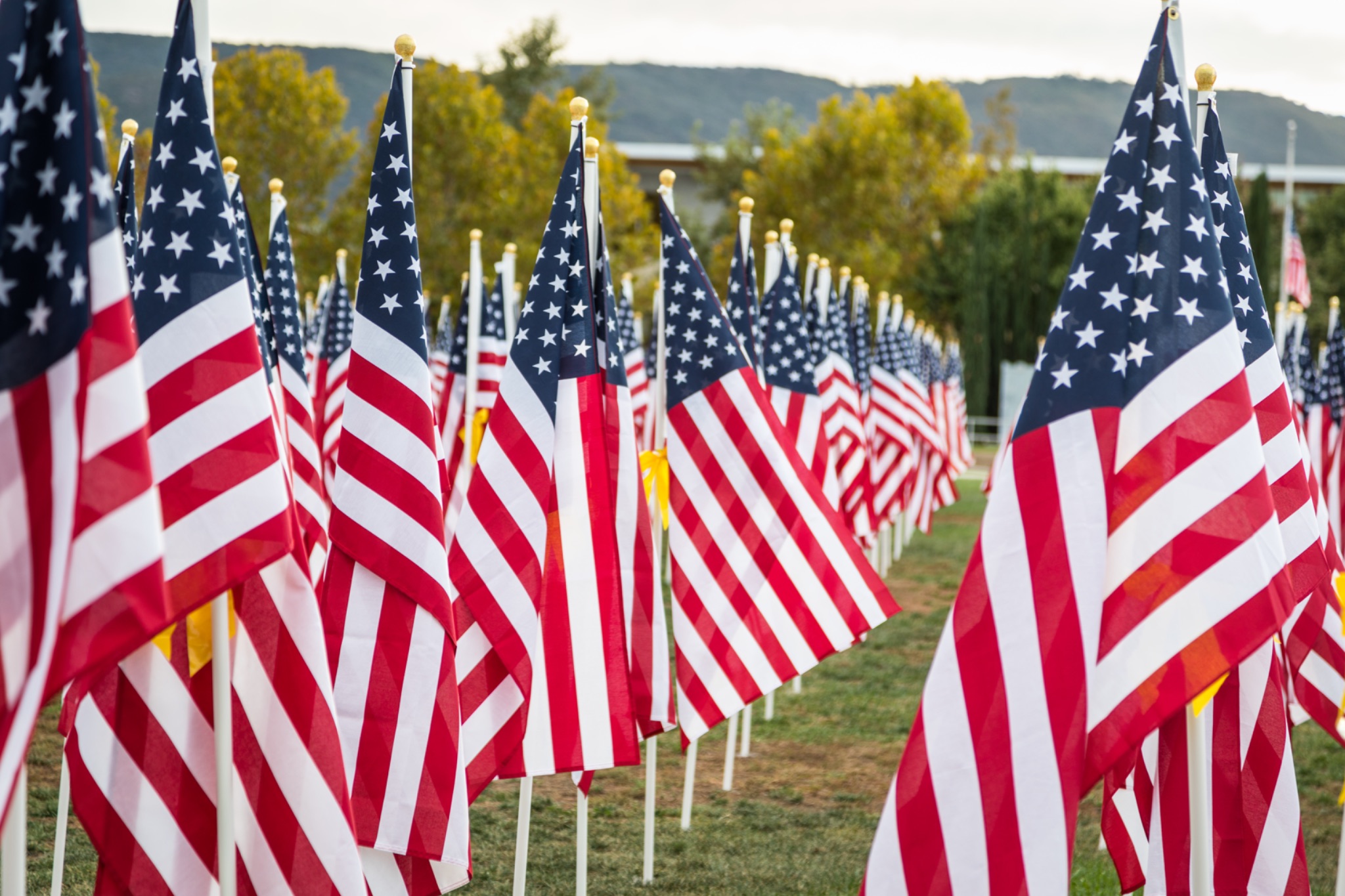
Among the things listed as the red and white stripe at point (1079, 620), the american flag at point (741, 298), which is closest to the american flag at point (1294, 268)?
the american flag at point (741, 298)

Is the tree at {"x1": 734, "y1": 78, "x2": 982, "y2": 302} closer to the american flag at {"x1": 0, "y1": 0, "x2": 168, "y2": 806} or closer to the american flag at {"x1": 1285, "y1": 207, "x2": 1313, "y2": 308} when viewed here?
the american flag at {"x1": 1285, "y1": 207, "x2": 1313, "y2": 308}

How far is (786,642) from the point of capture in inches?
245

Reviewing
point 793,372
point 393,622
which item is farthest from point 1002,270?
point 393,622

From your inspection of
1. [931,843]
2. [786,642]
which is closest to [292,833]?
[931,843]

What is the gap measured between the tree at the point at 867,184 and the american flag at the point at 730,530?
139ft

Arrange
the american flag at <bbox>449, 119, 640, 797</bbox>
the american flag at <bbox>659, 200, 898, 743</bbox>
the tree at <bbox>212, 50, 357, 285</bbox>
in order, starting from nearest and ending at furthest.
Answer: the american flag at <bbox>449, 119, 640, 797</bbox> < the american flag at <bbox>659, 200, 898, 743</bbox> < the tree at <bbox>212, 50, 357, 285</bbox>

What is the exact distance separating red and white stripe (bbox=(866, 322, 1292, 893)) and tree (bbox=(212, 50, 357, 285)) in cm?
2873

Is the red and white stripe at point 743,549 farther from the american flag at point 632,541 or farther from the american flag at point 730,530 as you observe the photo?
the american flag at point 632,541

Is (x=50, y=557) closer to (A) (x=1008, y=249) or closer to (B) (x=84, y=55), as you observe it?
(B) (x=84, y=55)

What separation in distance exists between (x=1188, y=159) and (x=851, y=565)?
307cm

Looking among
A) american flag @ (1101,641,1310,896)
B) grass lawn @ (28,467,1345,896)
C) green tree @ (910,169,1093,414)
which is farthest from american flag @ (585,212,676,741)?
green tree @ (910,169,1093,414)

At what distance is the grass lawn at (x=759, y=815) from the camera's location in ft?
21.0

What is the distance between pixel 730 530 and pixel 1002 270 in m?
44.0

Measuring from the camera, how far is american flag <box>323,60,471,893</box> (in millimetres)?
4305
